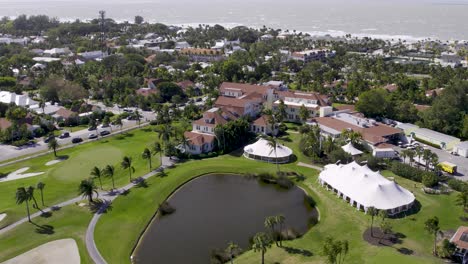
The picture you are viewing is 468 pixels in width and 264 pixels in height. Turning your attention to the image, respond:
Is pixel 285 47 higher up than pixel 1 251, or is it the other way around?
pixel 285 47

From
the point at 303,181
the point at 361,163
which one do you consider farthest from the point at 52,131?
the point at 361,163

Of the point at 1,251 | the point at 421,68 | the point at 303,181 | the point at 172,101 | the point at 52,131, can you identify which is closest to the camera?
the point at 1,251

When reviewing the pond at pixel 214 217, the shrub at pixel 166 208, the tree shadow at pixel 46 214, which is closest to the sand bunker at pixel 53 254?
the tree shadow at pixel 46 214

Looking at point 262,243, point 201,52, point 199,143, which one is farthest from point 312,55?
point 262,243

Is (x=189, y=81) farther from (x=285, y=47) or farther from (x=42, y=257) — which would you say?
(x=42, y=257)

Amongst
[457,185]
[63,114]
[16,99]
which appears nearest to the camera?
[457,185]

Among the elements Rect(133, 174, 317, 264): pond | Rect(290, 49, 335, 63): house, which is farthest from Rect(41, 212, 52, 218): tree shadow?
Rect(290, 49, 335, 63): house

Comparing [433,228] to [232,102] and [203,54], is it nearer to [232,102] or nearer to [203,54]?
[232,102]
